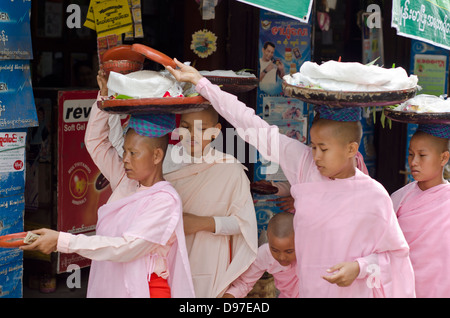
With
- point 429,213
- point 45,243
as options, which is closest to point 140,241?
point 45,243

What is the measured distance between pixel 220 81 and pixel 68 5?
2962mm

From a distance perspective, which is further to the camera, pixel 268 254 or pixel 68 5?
pixel 68 5

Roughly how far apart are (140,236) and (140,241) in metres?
0.02

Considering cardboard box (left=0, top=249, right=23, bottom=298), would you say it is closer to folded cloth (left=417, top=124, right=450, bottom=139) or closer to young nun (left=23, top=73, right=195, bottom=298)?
young nun (left=23, top=73, right=195, bottom=298)

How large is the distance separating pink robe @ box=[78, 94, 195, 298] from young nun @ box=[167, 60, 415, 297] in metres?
0.57

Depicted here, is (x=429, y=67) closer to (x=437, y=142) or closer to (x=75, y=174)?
(x=437, y=142)

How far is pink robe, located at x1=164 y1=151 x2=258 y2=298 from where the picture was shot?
158 inches

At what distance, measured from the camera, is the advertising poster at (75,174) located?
5730mm

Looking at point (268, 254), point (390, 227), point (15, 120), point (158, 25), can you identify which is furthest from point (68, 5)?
point (390, 227)

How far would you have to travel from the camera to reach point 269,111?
611cm

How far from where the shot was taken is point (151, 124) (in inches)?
143

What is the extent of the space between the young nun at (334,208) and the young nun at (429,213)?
2.74 feet
